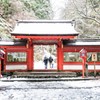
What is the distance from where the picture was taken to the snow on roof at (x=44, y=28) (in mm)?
24703

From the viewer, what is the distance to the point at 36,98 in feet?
40.7

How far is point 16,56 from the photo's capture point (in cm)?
2472

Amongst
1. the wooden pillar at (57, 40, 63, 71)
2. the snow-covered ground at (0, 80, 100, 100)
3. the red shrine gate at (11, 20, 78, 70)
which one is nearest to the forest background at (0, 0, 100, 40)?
the red shrine gate at (11, 20, 78, 70)

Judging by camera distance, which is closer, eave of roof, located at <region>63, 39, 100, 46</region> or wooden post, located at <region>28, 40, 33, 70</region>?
wooden post, located at <region>28, 40, 33, 70</region>

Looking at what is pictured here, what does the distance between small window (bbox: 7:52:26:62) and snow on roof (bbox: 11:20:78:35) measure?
1.94m

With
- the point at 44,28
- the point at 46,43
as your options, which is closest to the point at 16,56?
the point at 46,43

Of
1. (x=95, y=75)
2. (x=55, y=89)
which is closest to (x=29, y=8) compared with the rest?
(x=95, y=75)

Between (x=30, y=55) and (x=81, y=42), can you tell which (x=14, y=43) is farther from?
(x=81, y=42)

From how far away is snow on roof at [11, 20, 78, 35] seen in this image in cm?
2470

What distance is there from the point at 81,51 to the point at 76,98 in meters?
10.9

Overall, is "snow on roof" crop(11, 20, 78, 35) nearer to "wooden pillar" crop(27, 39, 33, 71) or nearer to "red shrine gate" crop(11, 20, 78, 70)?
"red shrine gate" crop(11, 20, 78, 70)

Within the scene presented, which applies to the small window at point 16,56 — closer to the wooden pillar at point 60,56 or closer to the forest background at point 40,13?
the wooden pillar at point 60,56

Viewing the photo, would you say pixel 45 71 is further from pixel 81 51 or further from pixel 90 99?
pixel 90 99

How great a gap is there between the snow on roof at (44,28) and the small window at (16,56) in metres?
1.94
